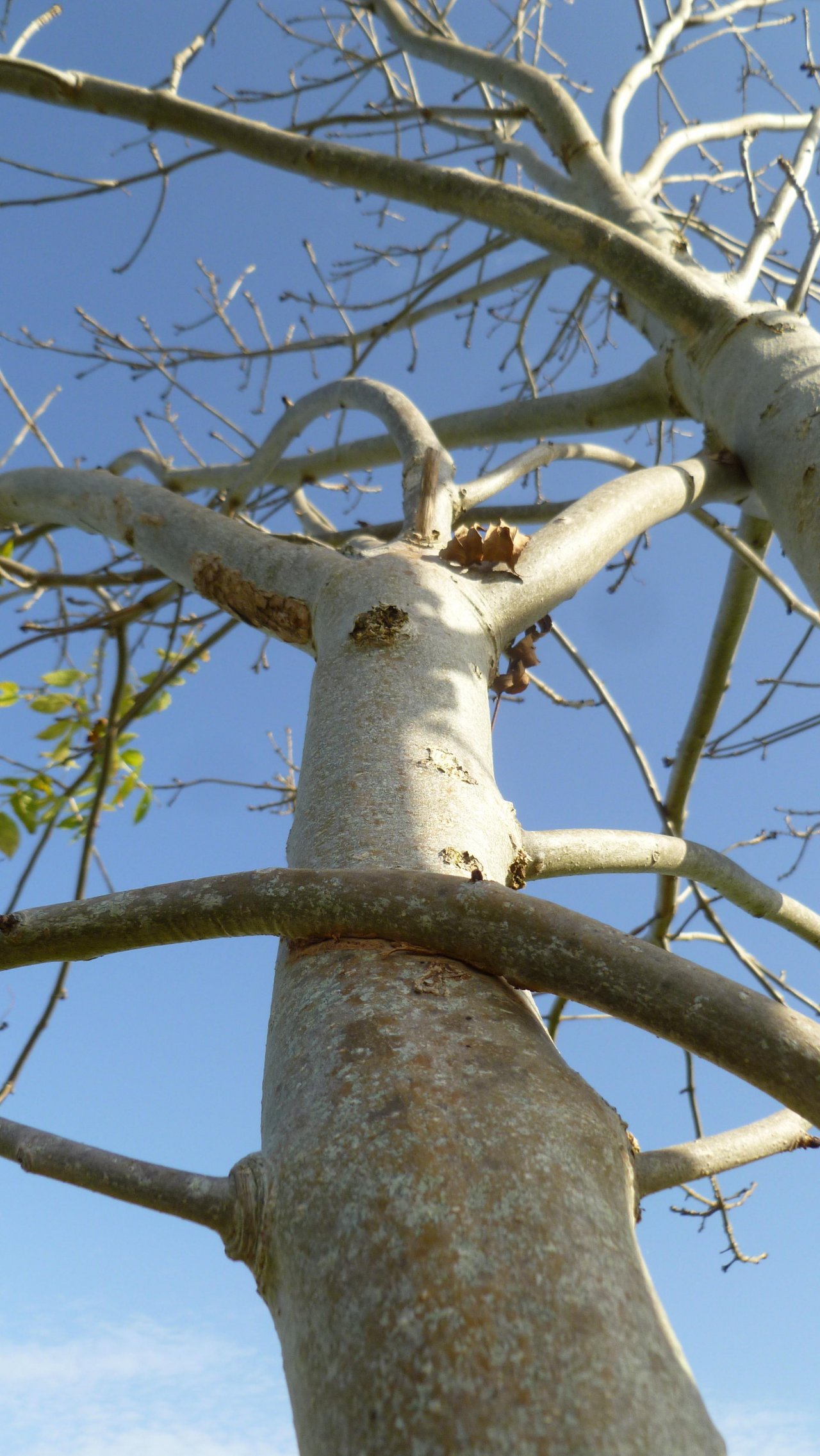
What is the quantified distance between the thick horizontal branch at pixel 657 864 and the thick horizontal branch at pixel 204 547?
0.56 metres

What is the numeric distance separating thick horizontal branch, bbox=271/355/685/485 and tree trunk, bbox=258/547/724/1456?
177 cm

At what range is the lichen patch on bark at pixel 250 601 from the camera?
158 centimetres

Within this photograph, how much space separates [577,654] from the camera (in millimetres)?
2695

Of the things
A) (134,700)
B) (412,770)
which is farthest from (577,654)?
(412,770)

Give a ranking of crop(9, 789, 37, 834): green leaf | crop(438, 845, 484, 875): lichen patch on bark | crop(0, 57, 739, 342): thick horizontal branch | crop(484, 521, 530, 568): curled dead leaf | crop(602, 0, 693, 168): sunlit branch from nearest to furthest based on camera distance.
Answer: crop(438, 845, 484, 875): lichen patch on bark → crop(484, 521, 530, 568): curled dead leaf → crop(0, 57, 739, 342): thick horizontal branch → crop(9, 789, 37, 834): green leaf → crop(602, 0, 693, 168): sunlit branch

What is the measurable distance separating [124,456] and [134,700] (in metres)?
1.03

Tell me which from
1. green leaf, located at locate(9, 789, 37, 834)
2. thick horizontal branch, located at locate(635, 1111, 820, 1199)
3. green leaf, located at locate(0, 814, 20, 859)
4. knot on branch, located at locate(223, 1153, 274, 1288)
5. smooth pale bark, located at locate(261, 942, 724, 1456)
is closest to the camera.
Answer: smooth pale bark, located at locate(261, 942, 724, 1456)

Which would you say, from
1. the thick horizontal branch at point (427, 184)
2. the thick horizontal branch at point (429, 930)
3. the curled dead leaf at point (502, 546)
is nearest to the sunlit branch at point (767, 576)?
the thick horizontal branch at point (427, 184)

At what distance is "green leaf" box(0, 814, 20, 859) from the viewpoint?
221cm

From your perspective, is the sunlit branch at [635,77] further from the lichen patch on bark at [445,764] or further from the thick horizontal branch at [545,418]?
the lichen patch on bark at [445,764]

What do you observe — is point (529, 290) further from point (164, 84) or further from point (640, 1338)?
point (640, 1338)

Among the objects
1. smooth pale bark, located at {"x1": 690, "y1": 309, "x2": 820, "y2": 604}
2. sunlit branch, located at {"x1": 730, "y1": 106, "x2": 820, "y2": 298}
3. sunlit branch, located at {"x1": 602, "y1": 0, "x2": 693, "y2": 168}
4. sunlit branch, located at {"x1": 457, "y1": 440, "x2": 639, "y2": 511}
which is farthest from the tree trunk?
sunlit branch, located at {"x1": 602, "y1": 0, "x2": 693, "y2": 168}

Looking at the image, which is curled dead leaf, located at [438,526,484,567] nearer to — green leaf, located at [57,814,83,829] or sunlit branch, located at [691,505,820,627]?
sunlit branch, located at [691,505,820,627]

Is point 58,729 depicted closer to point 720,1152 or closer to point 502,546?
point 502,546
